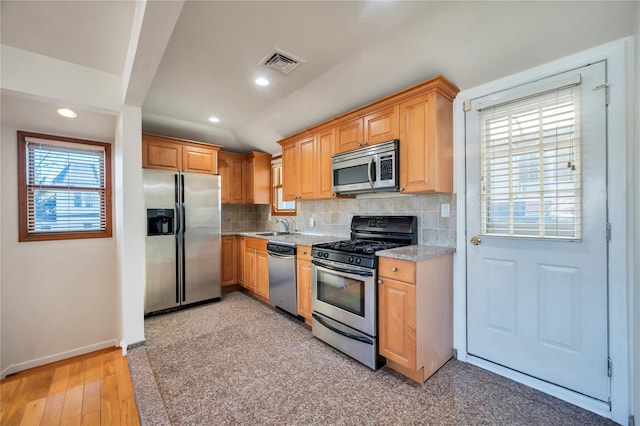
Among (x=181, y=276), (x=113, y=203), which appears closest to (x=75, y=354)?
(x=181, y=276)

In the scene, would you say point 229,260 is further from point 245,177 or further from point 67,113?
point 67,113

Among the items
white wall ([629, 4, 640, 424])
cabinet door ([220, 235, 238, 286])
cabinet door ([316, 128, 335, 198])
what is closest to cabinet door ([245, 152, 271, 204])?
cabinet door ([220, 235, 238, 286])

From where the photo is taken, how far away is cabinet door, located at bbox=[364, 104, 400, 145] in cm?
239

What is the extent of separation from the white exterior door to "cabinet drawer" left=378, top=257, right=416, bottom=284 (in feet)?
2.23

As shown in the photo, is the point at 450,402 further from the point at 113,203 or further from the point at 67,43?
the point at 113,203

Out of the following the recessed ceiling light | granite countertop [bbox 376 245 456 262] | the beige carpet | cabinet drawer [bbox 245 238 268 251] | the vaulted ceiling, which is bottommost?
the beige carpet

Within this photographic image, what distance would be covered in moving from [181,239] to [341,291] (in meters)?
2.37

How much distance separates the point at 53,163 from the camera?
2982mm

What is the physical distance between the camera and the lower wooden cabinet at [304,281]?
2842 millimetres

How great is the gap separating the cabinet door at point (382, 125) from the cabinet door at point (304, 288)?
57.6 inches

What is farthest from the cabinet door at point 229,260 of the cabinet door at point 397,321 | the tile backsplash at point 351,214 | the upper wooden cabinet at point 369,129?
the cabinet door at point 397,321

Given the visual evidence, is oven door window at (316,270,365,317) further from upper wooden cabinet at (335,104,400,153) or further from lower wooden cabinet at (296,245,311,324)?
upper wooden cabinet at (335,104,400,153)

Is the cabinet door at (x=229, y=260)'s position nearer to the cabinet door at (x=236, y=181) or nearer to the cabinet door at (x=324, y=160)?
the cabinet door at (x=236, y=181)

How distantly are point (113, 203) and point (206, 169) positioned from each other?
1249mm
